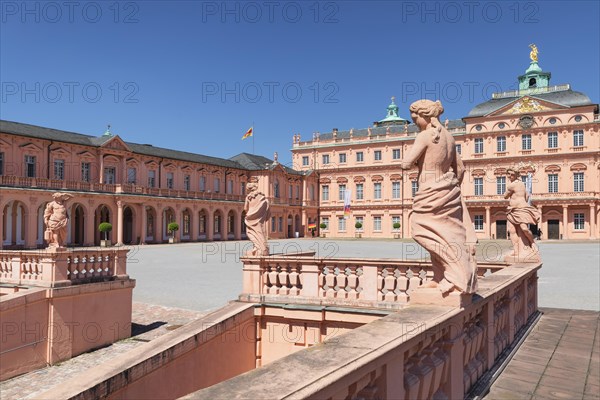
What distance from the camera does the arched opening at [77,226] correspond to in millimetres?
39344

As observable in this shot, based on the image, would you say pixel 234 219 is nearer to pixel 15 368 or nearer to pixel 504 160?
pixel 504 160

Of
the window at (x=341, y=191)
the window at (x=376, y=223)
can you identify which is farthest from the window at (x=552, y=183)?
the window at (x=341, y=191)

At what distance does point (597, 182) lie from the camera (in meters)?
47.2

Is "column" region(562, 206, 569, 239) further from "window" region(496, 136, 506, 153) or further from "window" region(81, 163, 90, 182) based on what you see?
"window" region(81, 163, 90, 182)

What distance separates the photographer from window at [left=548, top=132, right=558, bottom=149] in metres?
49.1

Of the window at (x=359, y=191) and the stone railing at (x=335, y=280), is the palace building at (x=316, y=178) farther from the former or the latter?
the stone railing at (x=335, y=280)

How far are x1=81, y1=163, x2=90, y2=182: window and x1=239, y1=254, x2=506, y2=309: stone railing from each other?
116 ft

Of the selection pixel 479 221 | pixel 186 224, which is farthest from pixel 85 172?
pixel 479 221

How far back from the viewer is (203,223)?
2015 inches

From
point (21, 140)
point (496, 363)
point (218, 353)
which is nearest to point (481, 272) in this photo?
point (496, 363)

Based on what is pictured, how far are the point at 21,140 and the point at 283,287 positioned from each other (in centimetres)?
3360

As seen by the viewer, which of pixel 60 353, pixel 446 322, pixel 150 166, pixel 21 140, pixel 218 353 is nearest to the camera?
pixel 446 322

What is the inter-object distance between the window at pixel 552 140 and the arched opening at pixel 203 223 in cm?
3582

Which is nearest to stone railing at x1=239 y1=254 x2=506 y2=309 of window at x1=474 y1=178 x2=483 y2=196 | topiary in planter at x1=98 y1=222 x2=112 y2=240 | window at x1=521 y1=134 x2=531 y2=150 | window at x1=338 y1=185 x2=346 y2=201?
topiary in planter at x1=98 y1=222 x2=112 y2=240
